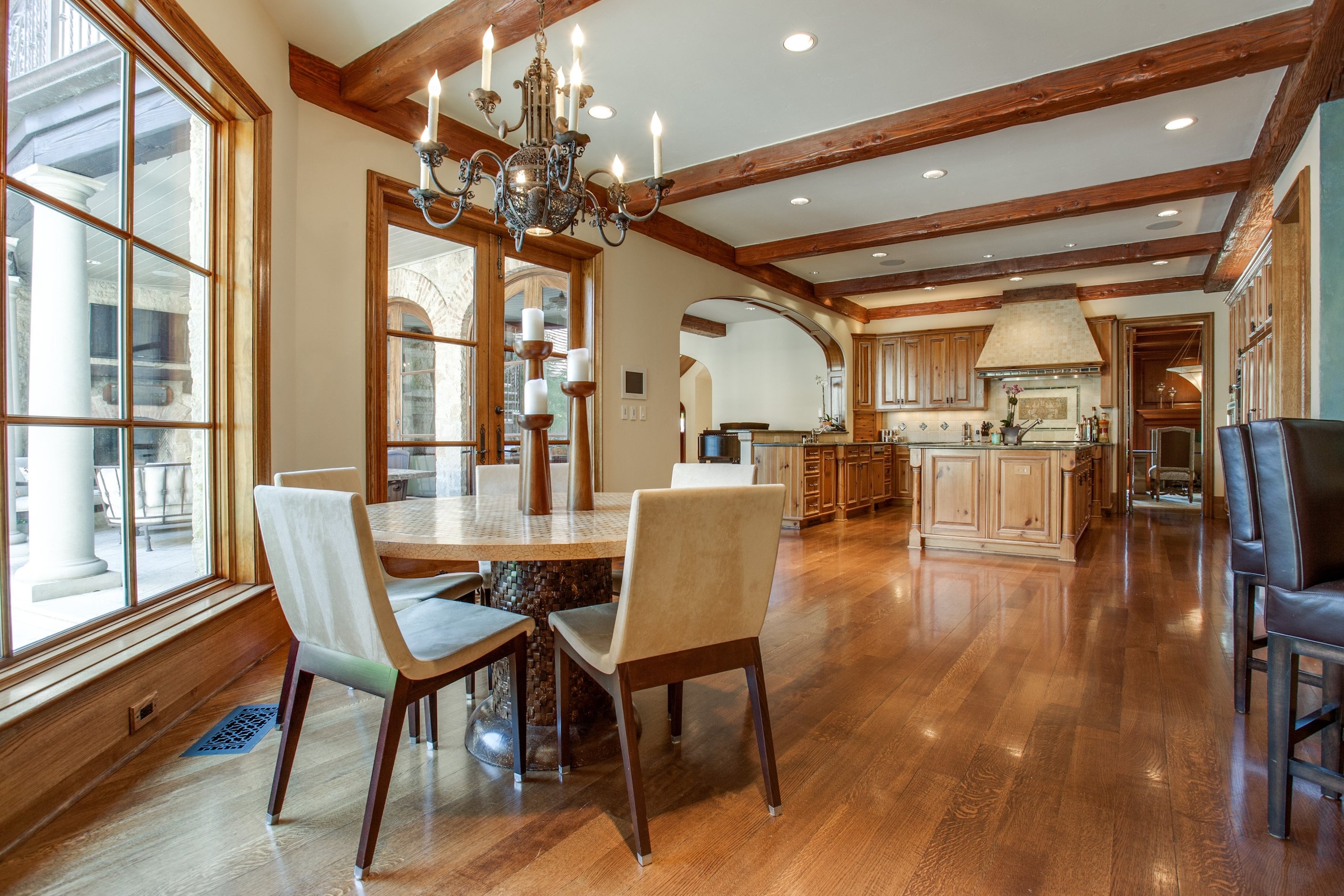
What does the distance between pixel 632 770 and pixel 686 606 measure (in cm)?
35

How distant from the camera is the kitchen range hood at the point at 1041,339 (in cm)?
746

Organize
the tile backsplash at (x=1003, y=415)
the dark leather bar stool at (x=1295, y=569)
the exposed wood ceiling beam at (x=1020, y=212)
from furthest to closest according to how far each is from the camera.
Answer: the tile backsplash at (x=1003, y=415) → the exposed wood ceiling beam at (x=1020, y=212) → the dark leather bar stool at (x=1295, y=569)

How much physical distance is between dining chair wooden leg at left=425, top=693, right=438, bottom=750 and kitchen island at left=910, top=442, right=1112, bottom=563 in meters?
4.33

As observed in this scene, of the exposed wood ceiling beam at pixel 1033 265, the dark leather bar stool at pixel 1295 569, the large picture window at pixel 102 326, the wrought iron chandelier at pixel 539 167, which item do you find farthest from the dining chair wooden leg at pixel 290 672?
the exposed wood ceiling beam at pixel 1033 265

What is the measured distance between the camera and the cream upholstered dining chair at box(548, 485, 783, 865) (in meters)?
1.36

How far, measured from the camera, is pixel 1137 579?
4180 millimetres

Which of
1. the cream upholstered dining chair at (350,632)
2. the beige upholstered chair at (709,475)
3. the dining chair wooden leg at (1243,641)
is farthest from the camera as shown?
the beige upholstered chair at (709,475)

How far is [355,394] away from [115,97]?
142 centimetres

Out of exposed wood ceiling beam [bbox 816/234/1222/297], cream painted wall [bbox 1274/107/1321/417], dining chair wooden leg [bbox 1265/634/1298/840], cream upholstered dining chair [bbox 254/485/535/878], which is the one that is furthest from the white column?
exposed wood ceiling beam [bbox 816/234/1222/297]

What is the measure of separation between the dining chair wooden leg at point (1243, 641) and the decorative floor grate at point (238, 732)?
305cm

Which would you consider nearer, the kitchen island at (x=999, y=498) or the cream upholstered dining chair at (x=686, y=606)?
the cream upholstered dining chair at (x=686, y=606)

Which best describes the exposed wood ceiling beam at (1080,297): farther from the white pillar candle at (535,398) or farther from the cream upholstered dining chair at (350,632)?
the cream upholstered dining chair at (350,632)

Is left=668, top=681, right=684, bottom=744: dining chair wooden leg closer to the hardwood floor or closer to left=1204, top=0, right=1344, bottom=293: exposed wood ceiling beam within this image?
the hardwood floor

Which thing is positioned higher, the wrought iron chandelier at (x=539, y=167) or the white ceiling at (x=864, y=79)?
the white ceiling at (x=864, y=79)
